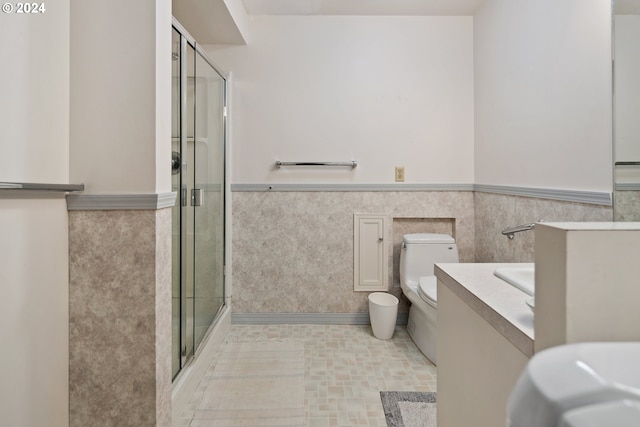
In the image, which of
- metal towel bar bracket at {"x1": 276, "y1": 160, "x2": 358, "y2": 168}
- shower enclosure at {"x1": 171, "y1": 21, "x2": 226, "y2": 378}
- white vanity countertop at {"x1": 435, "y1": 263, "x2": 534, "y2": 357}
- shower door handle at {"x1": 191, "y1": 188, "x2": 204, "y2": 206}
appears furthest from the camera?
metal towel bar bracket at {"x1": 276, "y1": 160, "x2": 358, "y2": 168}

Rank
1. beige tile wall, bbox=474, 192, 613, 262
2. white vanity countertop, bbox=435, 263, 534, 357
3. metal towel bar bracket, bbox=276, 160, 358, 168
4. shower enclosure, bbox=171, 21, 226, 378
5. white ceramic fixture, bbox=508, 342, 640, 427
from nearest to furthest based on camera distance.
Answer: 1. white ceramic fixture, bbox=508, 342, 640, 427
2. white vanity countertop, bbox=435, 263, 534, 357
3. beige tile wall, bbox=474, 192, 613, 262
4. shower enclosure, bbox=171, 21, 226, 378
5. metal towel bar bracket, bbox=276, 160, 358, 168

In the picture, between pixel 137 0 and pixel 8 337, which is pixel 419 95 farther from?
pixel 8 337

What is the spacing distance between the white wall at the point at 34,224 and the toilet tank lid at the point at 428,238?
6.63 feet

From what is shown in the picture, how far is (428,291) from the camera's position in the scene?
86.0 inches

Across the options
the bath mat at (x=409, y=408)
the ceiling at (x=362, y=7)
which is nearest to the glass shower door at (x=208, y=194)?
the ceiling at (x=362, y=7)

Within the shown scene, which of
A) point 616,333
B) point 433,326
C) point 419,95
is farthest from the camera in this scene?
point 419,95

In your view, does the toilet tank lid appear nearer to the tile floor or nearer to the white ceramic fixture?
the tile floor

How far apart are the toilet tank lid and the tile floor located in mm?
671

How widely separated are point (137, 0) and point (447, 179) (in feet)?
7.35

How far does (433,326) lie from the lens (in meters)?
2.24

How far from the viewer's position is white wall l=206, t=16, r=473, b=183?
108 inches

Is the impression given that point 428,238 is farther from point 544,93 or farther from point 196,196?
point 196,196

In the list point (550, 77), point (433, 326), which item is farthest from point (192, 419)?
point (550, 77)

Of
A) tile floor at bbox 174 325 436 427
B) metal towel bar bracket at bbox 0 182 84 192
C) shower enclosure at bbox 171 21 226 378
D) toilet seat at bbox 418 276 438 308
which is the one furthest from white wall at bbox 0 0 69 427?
toilet seat at bbox 418 276 438 308
